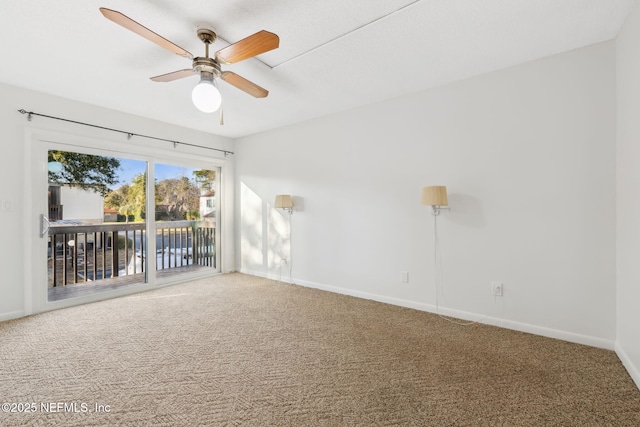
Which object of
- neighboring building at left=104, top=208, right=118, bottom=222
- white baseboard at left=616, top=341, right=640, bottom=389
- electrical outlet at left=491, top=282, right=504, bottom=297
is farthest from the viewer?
neighboring building at left=104, top=208, right=118, bottom=222

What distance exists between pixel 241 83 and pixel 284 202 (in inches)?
80.5

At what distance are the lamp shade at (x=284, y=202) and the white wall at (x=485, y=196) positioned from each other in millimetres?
212

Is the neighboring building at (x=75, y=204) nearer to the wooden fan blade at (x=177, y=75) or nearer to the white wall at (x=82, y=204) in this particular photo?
the white wall at (x=82, y=204)

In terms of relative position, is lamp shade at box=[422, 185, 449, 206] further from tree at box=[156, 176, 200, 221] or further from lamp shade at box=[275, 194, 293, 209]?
tree at box=[156, 176, 200, 221]

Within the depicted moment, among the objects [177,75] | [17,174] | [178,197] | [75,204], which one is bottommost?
[75,204]

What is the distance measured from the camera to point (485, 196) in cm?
286

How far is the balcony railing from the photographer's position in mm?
3615

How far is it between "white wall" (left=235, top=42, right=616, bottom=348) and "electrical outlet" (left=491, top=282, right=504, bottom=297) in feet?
0.16

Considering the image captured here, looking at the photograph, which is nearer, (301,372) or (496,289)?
(301,372)

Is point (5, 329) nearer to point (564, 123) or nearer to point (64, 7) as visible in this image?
point (64, 7)

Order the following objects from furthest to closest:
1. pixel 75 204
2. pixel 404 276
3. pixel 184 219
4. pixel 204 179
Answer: pixel 204 179, pixel 184 219, pixel 75 204, pixel 404 276

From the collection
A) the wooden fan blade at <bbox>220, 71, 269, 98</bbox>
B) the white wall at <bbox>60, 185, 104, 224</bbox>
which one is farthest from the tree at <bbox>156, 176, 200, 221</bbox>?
the wooden fan blade at <bbox>220, 71, 269, 98</bbox>

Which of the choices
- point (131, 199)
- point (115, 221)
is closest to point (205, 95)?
point (131, 199)

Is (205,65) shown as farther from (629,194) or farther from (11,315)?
(11,315)
